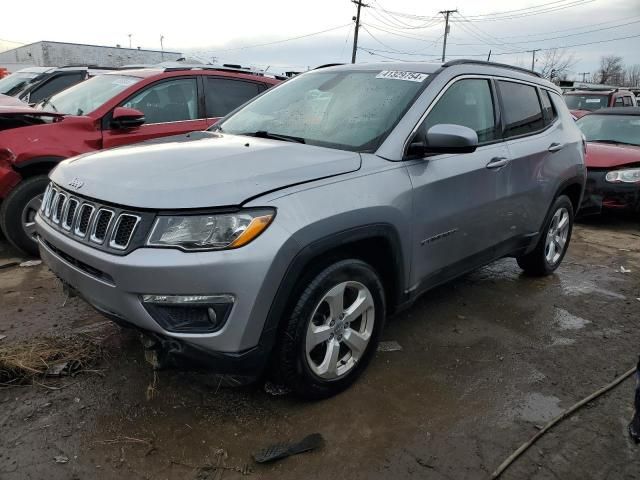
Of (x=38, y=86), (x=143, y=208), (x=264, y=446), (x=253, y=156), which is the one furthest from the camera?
(x=38, y=86)

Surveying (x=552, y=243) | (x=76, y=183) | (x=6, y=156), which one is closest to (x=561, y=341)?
(x=552, y=243)

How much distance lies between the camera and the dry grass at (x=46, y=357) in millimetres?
3018

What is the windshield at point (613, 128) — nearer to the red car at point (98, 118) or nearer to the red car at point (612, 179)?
the red car at point (612, 179)

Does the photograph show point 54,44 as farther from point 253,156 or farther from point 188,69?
point 253,156

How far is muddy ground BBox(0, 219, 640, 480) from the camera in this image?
2.44 meters

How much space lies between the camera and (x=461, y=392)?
10.1 ft

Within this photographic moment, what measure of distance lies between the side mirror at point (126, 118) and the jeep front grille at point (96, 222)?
238cm

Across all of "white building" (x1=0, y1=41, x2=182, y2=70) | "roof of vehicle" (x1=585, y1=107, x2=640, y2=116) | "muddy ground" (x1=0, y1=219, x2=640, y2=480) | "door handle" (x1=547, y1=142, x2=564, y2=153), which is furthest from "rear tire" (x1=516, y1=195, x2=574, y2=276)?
"white building" (x1=0, y1=41, x2=182, y2=70)

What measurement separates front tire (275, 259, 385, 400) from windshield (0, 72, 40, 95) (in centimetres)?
1102

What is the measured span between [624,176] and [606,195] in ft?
1.12

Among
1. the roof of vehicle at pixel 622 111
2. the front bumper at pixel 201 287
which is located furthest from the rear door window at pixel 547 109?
the roof of vehicle at pixel 622 111

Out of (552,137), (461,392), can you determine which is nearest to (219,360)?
(461,392)

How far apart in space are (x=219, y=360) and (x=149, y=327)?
1.11ft

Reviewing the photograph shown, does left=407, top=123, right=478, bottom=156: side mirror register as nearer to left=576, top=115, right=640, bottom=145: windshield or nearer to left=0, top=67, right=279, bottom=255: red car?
left=0, top=67, right=279, bottom=255: red car
